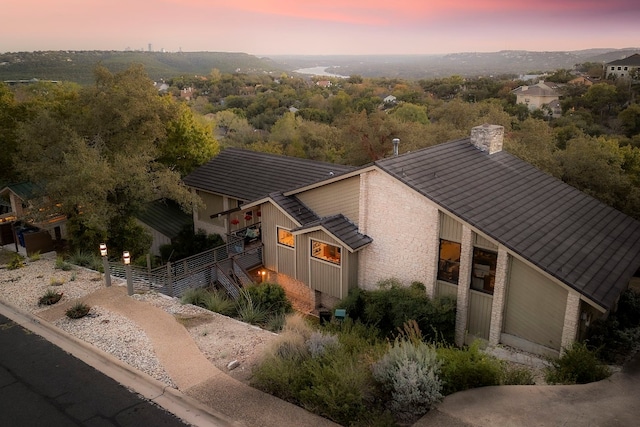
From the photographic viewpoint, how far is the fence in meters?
17.2

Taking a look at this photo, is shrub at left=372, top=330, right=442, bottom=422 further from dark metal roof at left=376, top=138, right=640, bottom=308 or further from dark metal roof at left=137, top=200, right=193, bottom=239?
dark metal roof at left=137, top=200, right=193, bottom=239

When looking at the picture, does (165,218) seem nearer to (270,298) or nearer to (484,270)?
(270,298)

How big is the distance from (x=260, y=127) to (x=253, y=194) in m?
52.1

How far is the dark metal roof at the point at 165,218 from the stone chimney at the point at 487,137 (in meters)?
15.6

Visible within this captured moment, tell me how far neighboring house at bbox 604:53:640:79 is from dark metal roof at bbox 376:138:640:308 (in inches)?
3577

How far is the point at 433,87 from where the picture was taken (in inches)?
4496

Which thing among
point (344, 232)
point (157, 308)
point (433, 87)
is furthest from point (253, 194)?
point (433, 87)

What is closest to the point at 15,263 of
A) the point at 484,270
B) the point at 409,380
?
the point at 409,380

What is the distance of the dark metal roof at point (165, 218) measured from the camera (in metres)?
25.6

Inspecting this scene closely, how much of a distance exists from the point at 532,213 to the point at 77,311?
13.8 meters

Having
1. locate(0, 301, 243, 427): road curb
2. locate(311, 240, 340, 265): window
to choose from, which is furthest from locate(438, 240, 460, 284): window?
locate(0, 301, 243, 427): road curb

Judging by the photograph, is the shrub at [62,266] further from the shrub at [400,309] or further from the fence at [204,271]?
the shrub at [400,309]

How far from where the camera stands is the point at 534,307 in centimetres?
1295

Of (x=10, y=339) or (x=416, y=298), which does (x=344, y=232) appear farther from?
(x=10, y=339)
